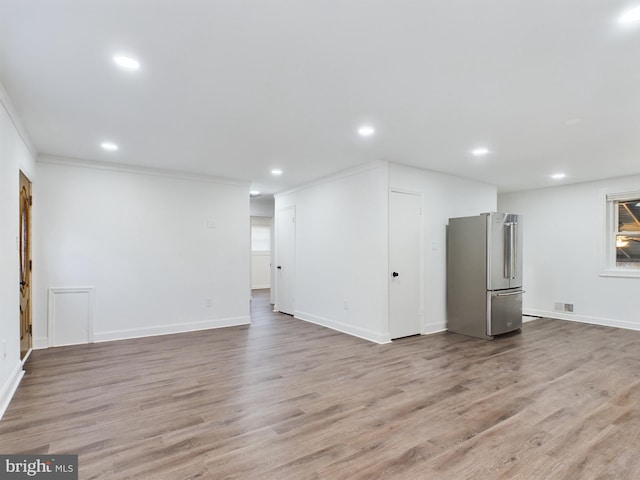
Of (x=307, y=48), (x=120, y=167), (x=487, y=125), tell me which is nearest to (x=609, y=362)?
(x=487, y=125)

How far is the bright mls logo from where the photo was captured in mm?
1950

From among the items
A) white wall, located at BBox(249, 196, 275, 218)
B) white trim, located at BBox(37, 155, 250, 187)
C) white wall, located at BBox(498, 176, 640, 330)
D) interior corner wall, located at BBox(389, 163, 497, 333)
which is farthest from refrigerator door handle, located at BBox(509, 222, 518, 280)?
white wall, located at BBox(249, 196, 275, 218)

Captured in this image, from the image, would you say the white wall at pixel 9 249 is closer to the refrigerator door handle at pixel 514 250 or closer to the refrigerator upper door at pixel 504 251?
the refrigerator upper door at pixel 504 251

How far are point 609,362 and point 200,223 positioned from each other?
228 inches

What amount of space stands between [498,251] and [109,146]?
5425 millimetres

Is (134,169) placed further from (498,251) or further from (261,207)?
(498,251)

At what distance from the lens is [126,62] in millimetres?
2303

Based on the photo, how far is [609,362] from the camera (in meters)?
3.98

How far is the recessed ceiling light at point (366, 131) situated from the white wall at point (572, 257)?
5.00 metres

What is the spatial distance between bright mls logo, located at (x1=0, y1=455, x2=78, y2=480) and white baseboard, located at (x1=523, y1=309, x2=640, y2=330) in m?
7.44

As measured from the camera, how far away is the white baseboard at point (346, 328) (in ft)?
15.6

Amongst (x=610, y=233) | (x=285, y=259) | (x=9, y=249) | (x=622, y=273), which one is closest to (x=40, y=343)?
(x=9, y=249)

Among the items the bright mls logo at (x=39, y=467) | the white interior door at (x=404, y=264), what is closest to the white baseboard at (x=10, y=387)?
the bright mls logo at (x=39, y=467)

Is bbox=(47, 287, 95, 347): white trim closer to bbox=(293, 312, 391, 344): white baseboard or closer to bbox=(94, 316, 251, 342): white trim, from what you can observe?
bbox=(94, 316, 251, 342): white trim
